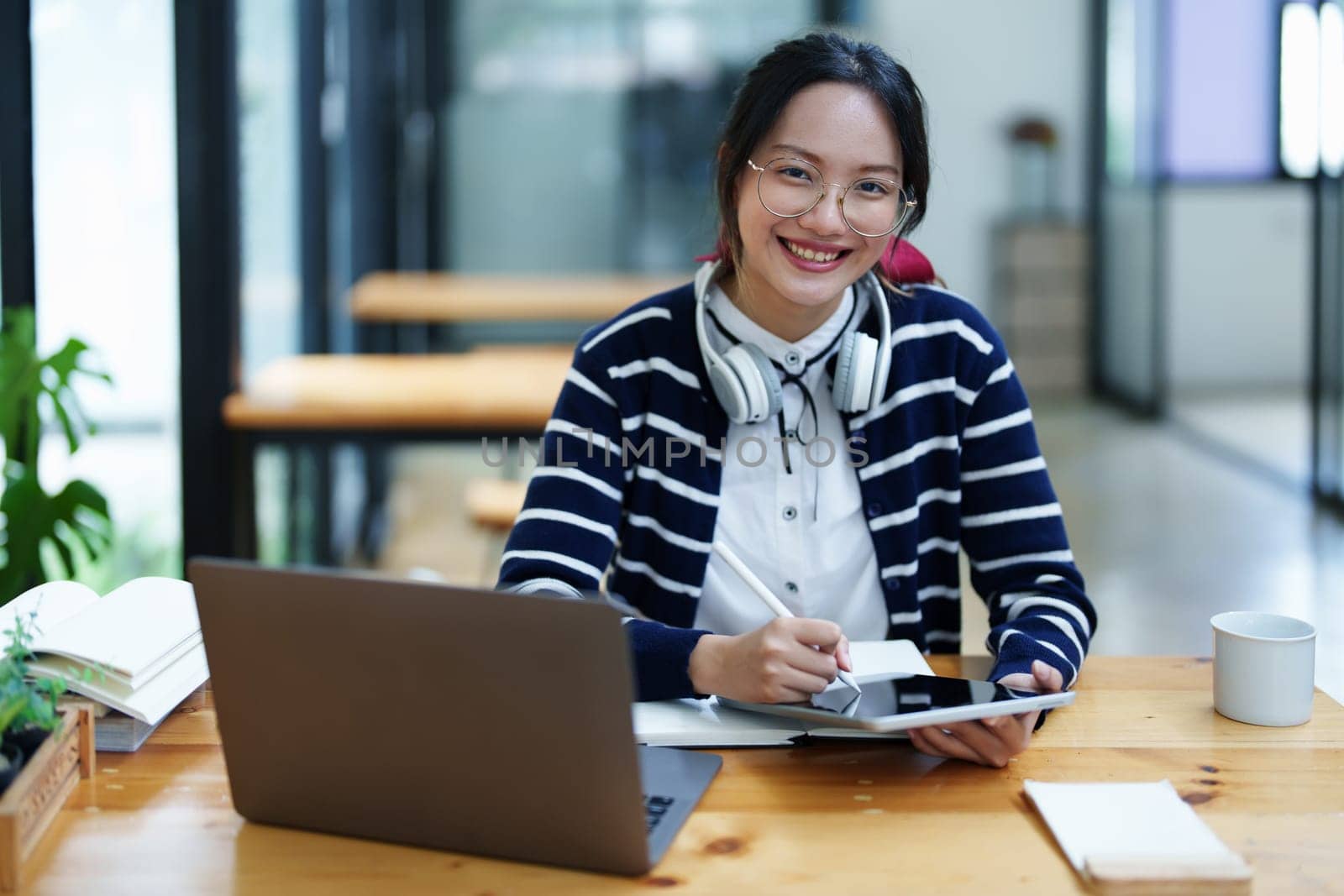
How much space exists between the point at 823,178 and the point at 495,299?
3258 millimetres

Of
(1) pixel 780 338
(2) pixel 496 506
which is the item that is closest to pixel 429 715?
(1) pixel 780 338

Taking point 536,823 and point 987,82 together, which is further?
point 987,82

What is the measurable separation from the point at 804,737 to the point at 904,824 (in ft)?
0.55

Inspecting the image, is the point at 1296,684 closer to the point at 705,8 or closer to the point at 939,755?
the point at 939,755

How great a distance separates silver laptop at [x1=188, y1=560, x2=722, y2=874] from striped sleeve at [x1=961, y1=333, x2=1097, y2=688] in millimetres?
574

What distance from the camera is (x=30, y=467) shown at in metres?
2.17

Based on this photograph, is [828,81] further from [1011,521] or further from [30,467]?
A: [30,467]

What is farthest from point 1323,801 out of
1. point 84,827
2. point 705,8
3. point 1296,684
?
point 705,8

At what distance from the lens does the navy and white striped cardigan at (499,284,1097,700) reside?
4.97 ft

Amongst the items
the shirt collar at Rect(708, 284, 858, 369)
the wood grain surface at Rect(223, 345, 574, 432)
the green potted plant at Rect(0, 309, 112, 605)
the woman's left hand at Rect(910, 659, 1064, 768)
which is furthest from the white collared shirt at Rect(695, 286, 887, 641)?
the wood grain surface at Rect(223, 345, 574, 432)

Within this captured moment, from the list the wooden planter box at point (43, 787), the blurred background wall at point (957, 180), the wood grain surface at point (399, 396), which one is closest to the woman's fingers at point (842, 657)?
the wooden planter box at point (43, 787)

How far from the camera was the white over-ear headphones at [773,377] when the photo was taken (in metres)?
1.49

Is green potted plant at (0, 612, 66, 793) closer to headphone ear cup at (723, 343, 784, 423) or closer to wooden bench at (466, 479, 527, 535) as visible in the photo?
headphone ear cup at (723, 343, 784, 423)

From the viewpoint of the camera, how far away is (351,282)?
5.14 metres
